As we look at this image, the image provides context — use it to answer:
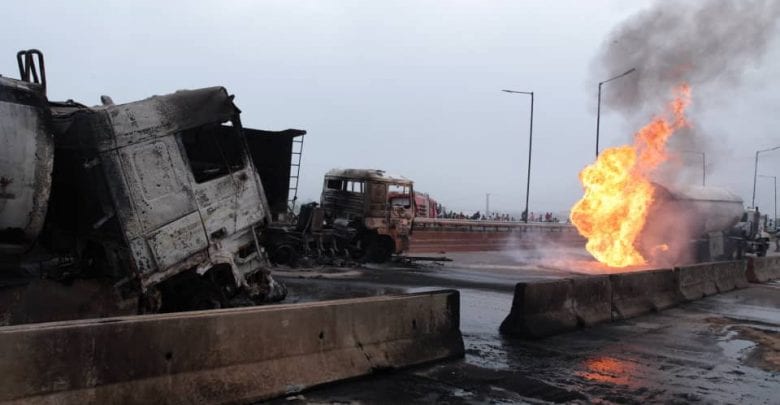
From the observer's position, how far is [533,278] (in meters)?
16.5

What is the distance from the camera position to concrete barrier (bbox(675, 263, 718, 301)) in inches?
470

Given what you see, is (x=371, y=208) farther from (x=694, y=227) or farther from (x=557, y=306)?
(x=694, y=227)

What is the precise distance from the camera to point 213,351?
4.59 metres

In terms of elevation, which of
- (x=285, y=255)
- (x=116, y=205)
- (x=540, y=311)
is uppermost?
(x=116, y=205)

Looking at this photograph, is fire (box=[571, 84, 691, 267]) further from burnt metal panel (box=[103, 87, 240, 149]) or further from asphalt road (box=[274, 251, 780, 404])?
burnt metal panel (box=[103, 87, 240, 149])

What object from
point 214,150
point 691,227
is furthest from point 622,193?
point 214,150

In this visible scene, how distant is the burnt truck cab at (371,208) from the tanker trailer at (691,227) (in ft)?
29.3

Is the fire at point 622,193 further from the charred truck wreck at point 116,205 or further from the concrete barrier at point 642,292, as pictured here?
the charred truck wreck at point 116,205

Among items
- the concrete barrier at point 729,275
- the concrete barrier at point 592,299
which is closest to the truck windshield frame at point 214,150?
the concrete barrier at point 592,299

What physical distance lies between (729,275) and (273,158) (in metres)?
11.7

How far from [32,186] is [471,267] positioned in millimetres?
15489

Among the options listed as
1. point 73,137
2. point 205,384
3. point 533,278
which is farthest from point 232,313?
point 533,278

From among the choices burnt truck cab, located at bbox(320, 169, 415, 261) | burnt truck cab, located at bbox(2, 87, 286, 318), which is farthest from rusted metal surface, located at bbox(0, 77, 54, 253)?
burnt truck cab, located at bbox(320, 169, 415, 261)

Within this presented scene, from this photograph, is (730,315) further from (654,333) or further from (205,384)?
(205,384)
